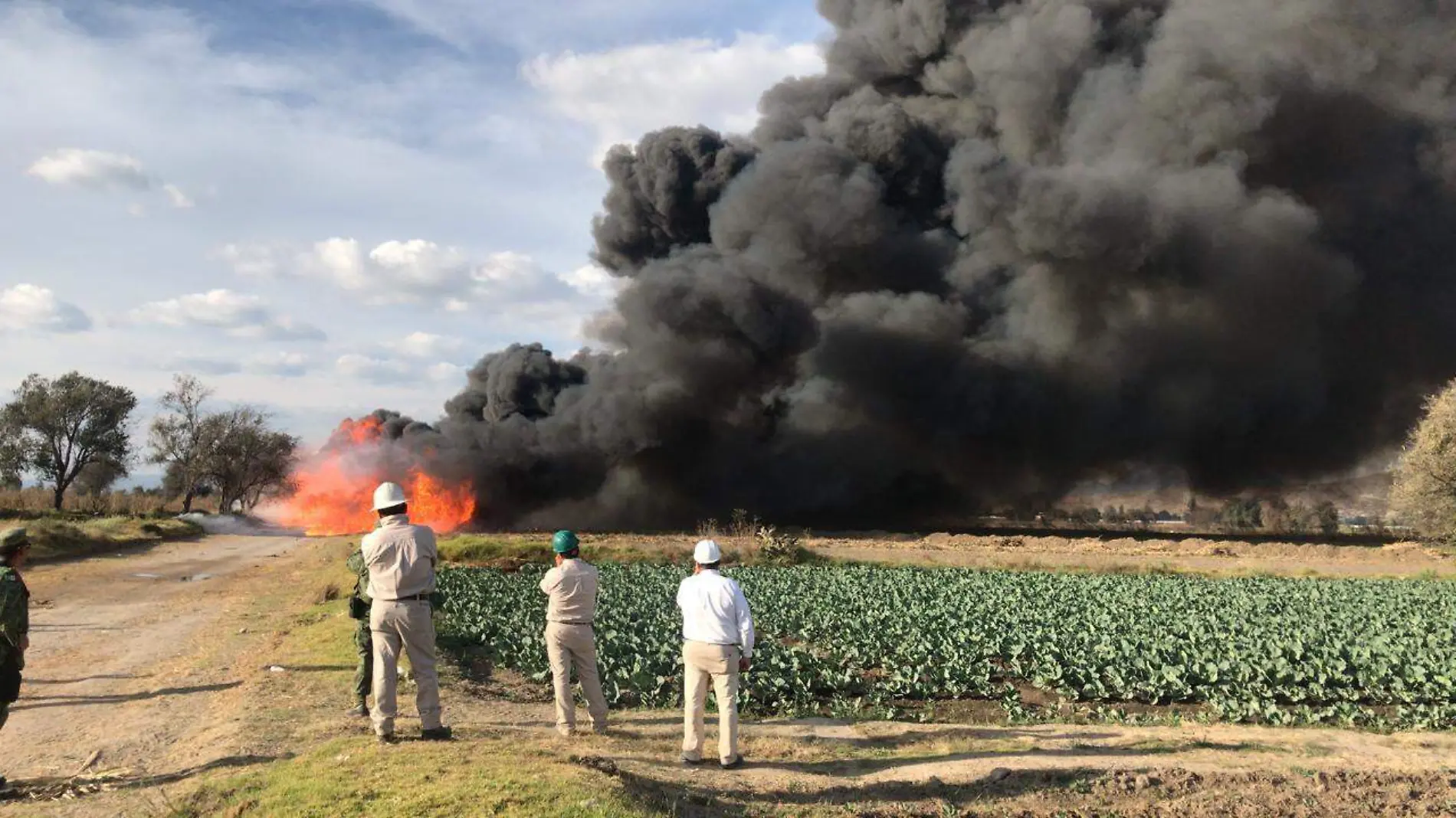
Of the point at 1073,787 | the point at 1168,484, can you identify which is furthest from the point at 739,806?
the point at 1168,484

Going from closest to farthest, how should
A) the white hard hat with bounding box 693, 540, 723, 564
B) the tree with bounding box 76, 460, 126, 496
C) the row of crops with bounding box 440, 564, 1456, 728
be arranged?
1. the white hard hat with bounding box 693, 540, 723, 564
2. the row of crops with bounding box 440, 564, 1456, 728
3. the tree with bounding box 76, 460, 126, 496

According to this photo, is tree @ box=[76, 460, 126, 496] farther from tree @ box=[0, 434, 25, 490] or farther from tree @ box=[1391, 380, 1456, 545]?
tree @ box=[1391, 380, 1456, 545]

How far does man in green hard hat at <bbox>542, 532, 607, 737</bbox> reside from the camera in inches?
391

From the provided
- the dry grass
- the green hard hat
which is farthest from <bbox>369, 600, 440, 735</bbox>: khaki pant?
the dry grass

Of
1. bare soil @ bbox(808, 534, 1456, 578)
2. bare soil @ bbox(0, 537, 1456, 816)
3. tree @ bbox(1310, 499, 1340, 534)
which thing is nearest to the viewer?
bare soil @ bbox(0, 537, 1456, 816)

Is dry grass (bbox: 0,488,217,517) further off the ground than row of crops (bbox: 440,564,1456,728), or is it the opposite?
dry grass (bbox: 0,488,217,517)

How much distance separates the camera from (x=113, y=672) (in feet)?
46.1

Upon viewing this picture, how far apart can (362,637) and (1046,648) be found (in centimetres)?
1071

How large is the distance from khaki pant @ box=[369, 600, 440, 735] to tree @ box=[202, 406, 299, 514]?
80.1 metres

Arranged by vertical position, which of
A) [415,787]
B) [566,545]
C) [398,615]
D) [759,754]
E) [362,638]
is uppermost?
[566,545]

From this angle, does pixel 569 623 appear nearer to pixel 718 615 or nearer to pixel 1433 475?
pixel 718 615

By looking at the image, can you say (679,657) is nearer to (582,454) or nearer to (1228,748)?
(1228,748)

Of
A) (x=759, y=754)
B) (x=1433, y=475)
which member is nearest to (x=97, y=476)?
(x=759, y=754)

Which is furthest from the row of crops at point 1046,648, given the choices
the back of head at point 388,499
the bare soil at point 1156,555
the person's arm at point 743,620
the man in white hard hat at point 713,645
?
the bare soil at point 1156,555
